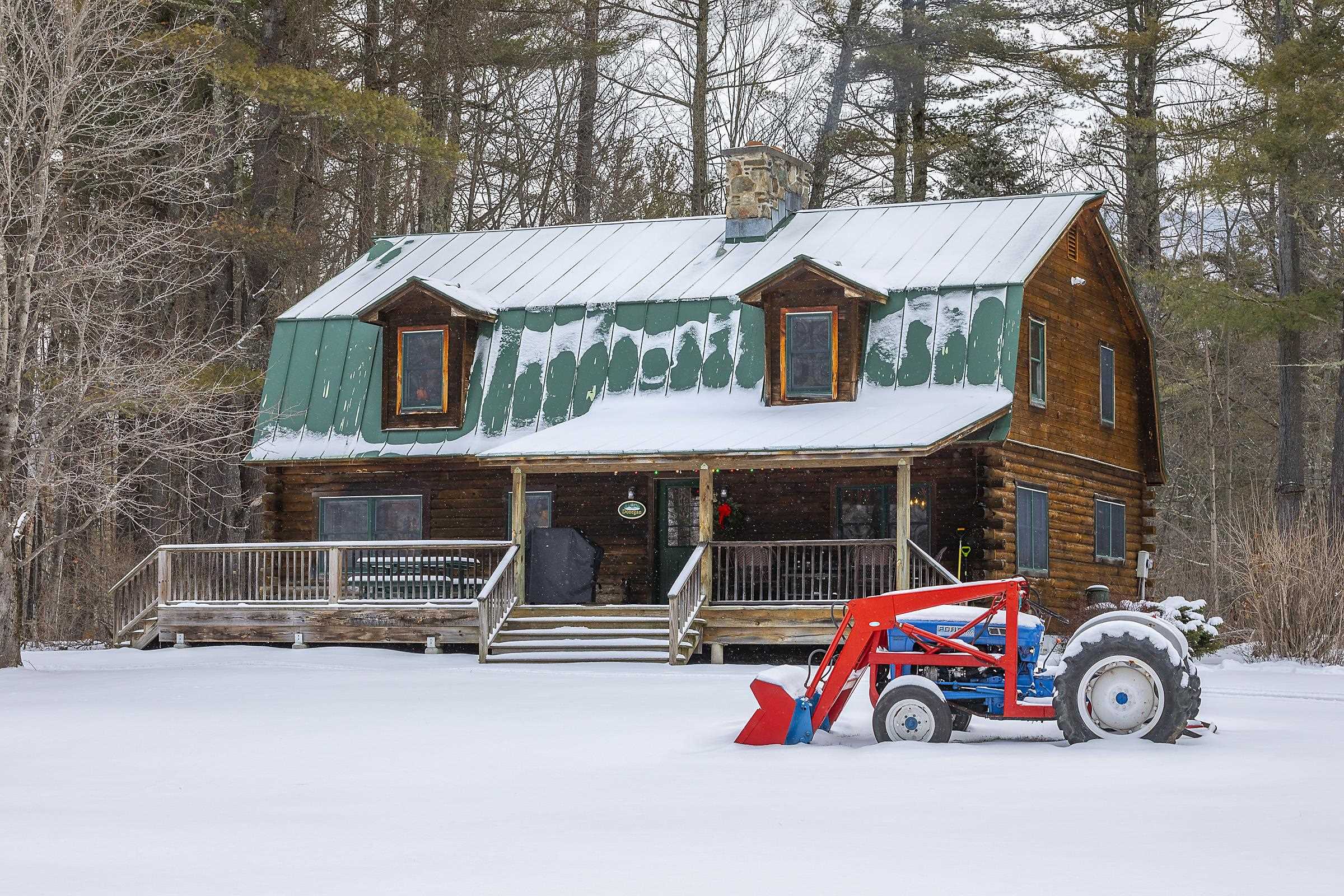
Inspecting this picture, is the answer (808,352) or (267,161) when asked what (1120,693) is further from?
(267,161)

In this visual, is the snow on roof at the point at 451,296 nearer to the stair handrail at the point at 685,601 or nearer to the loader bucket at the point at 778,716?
the stair handrail at the point at 685,601

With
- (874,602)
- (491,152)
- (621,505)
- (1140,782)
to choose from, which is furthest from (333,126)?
(1140,782)

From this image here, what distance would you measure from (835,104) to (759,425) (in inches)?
653

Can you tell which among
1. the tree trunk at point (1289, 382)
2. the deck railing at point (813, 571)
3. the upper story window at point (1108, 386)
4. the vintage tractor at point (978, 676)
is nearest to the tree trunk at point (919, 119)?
the tree trunk at point (1289, 382)

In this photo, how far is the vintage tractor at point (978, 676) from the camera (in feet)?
37.8

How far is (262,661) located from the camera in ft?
70.5

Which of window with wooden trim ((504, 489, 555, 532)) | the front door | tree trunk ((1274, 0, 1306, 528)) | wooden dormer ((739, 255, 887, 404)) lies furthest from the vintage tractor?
tree trunk ((1274, 0, 1306, 528))

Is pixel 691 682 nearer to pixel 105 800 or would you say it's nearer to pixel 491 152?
pixel 105 800

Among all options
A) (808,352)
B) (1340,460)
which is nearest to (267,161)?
(808,352)

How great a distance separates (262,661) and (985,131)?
21.1m

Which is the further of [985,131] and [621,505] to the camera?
[985,131]

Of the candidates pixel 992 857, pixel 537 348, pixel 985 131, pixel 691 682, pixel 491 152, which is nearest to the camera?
pixel 992 857

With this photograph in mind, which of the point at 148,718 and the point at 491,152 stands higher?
the point at 491,152

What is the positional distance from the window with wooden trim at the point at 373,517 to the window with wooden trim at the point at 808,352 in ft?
20.3
